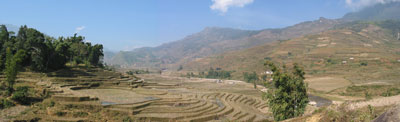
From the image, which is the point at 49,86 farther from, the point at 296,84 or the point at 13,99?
the point at 296,84

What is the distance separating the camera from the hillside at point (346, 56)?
280 ft

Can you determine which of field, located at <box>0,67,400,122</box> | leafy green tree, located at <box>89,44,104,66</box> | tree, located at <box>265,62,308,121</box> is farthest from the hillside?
leafy green tree, located at <box>89,44,104,66</box>

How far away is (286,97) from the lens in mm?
26656

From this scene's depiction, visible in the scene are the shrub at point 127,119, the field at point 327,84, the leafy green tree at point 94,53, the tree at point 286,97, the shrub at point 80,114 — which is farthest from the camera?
the leafy green tree at point 94,53

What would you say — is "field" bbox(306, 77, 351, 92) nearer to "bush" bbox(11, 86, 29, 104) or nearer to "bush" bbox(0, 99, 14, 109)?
"bush" bbox(11, 86, 29, 104)

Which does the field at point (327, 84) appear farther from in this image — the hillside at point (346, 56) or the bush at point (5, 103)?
the bush at point (5, 103)

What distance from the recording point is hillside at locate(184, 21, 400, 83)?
85375mm

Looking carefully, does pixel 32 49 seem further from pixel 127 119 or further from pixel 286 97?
pixel 286 97

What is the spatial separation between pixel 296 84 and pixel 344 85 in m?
54.6

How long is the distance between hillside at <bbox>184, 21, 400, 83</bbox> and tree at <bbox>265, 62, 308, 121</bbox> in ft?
193

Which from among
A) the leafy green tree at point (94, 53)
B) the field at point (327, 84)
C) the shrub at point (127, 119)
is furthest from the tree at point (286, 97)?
the leafy green tree at point (94, 53)

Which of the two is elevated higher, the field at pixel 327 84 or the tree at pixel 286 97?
the tree at pixel 286 97

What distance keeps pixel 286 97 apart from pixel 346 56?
364 feet

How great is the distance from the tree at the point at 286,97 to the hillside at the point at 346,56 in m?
58.7
